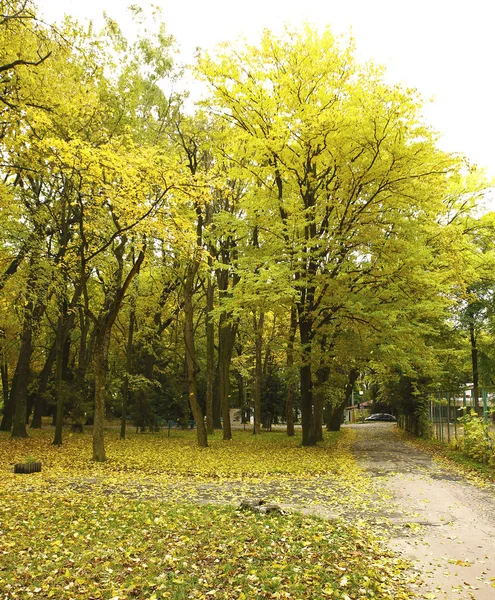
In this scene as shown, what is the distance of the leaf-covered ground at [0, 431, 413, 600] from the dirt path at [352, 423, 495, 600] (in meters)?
0.32

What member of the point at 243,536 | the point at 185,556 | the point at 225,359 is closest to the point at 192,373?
the point at 225,359

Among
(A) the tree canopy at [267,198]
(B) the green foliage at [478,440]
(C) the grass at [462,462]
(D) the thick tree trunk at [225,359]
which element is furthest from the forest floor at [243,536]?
(D) the thick tree trunk at [225,359]

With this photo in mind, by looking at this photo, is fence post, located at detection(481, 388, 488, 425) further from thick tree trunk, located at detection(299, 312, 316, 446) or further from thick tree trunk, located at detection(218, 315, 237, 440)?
thick tree trunk, located at detection(218, 315, 237, 440)

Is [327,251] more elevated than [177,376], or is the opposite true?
[327,251]

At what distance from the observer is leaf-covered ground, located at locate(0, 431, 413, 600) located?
4379 mm

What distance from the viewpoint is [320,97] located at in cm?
1487

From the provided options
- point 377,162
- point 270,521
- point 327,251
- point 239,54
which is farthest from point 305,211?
point 270,521

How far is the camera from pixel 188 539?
567 centimetres

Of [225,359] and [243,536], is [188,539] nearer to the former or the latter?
[243,536]

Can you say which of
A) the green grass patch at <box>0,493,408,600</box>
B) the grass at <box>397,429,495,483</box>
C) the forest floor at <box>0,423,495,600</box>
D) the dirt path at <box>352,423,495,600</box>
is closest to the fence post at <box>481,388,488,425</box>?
the grass at <box>397,429,495,483</box>

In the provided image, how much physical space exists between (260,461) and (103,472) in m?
4.29

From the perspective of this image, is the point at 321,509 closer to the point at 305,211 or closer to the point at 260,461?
the point at 260,461

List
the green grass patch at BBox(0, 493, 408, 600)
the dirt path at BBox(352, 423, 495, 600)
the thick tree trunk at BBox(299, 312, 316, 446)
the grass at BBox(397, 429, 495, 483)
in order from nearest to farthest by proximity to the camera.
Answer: the green grass patch at BBox(0, 493, 408, 600) → the dirt path at BBox(352, 423, 495, 600) → the grass at BBox(397, 429, 495, 483) → the thick tree trunk at BBox(299, 312, 316, 446)

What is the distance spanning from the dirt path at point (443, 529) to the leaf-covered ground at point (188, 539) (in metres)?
0.32
